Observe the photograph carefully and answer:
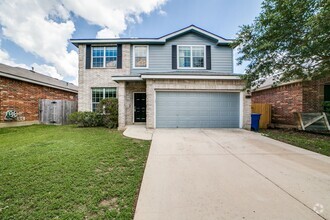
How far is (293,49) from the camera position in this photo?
266 inches

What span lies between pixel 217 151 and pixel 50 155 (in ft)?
17.0

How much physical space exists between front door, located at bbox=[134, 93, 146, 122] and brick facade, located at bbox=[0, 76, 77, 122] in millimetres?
7937

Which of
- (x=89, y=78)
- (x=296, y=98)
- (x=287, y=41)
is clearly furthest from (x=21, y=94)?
(x=296, y=98)

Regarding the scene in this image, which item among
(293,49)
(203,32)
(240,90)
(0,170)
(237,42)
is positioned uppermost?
(203,32)

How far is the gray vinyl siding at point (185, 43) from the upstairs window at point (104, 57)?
173 centimetres

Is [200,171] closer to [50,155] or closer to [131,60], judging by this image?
[50,155]

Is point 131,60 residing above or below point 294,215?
above

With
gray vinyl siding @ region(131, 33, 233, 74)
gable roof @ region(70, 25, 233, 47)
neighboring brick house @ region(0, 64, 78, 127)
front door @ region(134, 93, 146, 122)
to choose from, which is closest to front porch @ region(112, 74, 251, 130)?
front door @ region(134, 93, 146, 122)

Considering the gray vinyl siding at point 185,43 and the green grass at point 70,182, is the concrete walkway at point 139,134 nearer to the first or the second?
the green grass at point 70,182

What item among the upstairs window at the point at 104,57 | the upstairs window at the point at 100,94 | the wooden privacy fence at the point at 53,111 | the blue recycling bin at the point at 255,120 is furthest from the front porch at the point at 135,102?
the blue recycling bin at the point at 255,120

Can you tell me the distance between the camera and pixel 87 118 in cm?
1045

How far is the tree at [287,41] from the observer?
19.2 ft

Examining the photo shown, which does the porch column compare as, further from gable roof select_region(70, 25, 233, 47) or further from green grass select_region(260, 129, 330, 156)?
green grass select_region(260, 129, 330, 156)

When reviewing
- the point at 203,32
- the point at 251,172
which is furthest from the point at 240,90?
the point at 251,172
